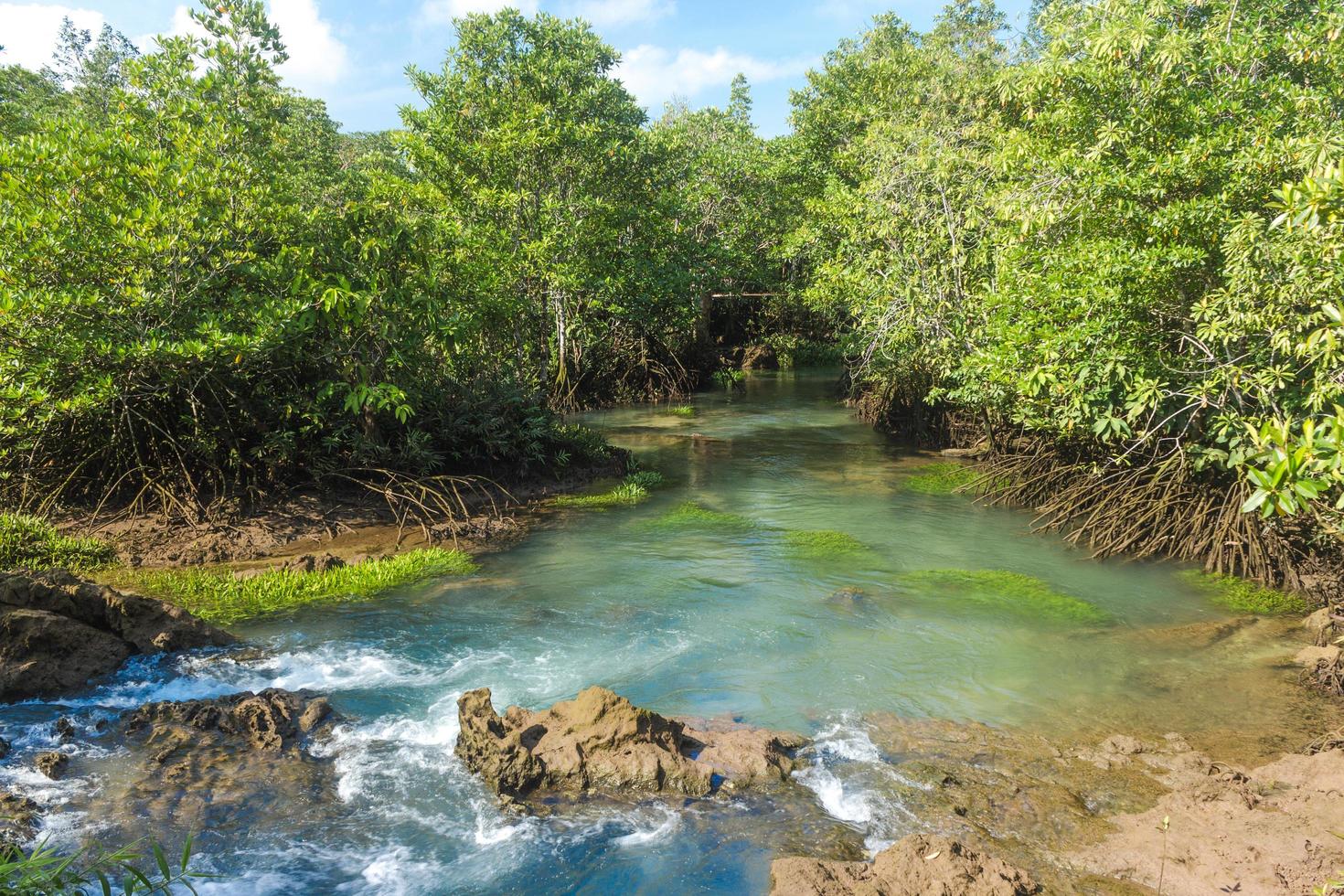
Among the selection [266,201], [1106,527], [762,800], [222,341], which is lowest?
[762,800]

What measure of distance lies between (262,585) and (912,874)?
25.3 feet

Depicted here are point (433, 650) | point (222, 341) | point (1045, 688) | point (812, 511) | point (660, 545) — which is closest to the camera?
point (1045, 688)

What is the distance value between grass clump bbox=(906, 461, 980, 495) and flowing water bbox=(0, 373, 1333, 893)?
1409 millimetres

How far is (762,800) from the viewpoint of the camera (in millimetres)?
5578

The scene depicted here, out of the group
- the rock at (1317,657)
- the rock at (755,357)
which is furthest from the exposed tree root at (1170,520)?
the rock at (755,357)

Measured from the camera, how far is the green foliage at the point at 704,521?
12578 millimetres

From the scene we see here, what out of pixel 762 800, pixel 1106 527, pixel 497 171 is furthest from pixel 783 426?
pixel 762 800

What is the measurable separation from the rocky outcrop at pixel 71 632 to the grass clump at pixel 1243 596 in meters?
10.5

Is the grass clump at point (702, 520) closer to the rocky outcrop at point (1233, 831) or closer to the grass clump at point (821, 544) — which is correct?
the grass clump at point (821, 544)

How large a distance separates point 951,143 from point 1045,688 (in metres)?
11.6

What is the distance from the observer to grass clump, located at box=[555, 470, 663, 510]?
1377 centimetres

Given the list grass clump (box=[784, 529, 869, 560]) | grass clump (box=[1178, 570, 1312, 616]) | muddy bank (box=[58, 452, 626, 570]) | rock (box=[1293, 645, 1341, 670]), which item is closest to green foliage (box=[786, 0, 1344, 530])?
grass clump (box=[1178, 570, 1312, 616])

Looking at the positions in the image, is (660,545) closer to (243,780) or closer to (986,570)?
(986,570)

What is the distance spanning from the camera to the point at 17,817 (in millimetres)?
4953
